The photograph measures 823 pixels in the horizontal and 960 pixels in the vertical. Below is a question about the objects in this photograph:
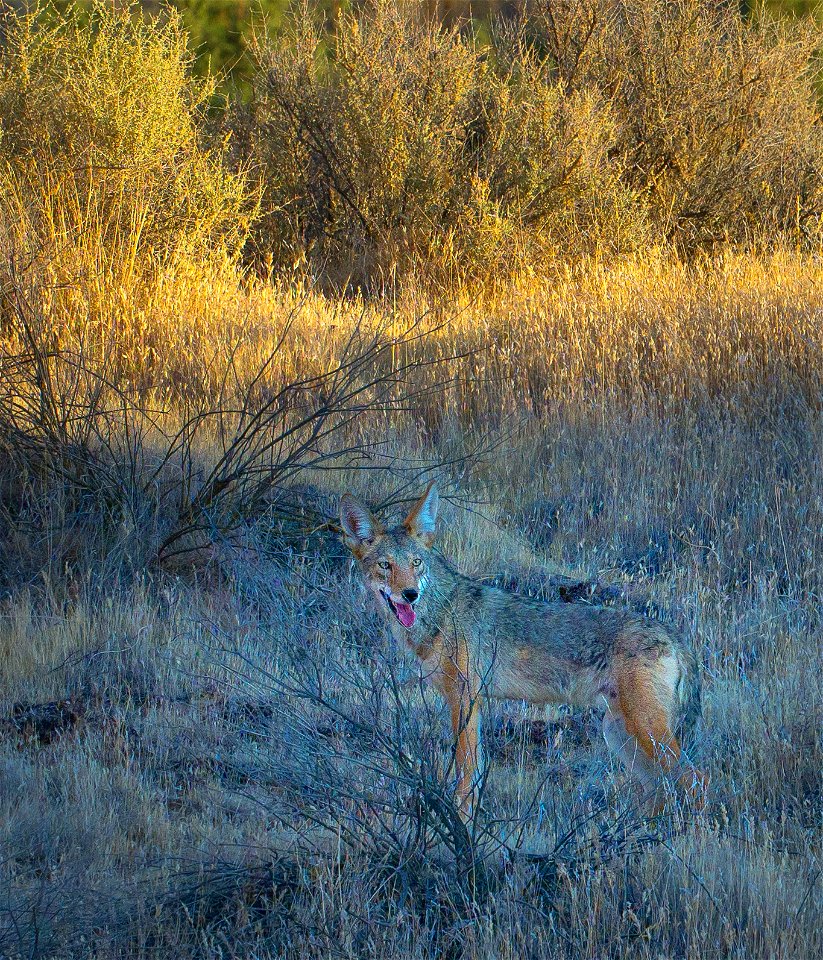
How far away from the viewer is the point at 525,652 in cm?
474

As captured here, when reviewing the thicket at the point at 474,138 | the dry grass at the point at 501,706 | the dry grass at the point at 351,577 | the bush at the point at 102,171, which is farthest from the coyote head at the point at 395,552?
the thicket at the point at 474,138

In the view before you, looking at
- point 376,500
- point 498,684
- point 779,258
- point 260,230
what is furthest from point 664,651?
point 260,230

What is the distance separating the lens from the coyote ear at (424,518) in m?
4.94

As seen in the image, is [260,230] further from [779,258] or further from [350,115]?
[779,258]

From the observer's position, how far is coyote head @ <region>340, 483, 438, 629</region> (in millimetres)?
4680

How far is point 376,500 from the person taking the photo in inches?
314

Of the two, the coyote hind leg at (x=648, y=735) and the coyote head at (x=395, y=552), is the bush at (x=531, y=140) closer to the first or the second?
the coyote head at (x=395, y=552)

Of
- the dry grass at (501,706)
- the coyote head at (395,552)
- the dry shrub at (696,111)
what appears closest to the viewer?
the dry grass at (501,706)

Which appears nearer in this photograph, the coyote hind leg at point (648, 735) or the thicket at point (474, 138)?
the coyote hind leg at point (648, 735)

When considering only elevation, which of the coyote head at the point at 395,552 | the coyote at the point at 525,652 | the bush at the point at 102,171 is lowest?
the coyote at the point at 525,652

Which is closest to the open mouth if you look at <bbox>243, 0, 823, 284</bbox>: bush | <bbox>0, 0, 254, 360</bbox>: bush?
<bbox>0, 0, 254, 360</bbox>: bush

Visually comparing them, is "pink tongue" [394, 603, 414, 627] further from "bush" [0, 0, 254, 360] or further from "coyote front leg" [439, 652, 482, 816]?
"bush" [0, 0, 254, 360]

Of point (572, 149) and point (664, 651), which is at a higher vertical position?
point (572, 149)

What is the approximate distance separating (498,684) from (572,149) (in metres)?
12.0
